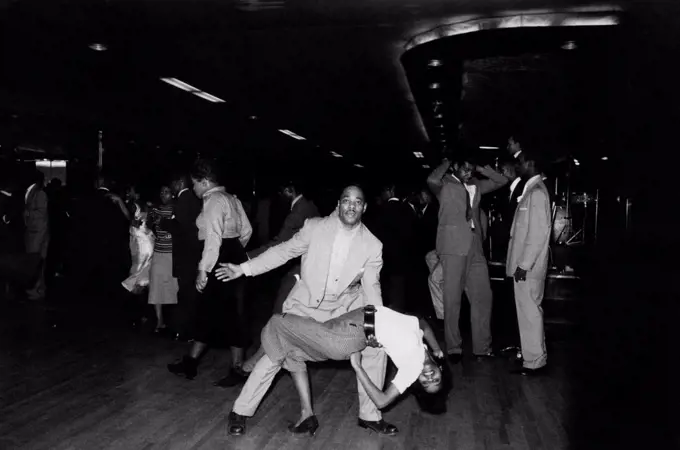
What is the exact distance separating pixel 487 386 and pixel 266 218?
307 inches

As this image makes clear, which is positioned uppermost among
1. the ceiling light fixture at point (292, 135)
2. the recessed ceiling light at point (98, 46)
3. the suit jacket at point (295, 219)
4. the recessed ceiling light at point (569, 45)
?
the recessed ceiling light at point (98, 46)

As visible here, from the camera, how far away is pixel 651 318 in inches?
176

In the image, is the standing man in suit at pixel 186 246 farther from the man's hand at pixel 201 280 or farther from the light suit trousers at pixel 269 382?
the light suit trousers at pixel 269 382

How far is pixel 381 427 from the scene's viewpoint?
4.20 m

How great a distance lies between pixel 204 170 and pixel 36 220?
517 centimetres

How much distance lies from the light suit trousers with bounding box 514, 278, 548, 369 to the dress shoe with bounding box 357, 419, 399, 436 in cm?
184

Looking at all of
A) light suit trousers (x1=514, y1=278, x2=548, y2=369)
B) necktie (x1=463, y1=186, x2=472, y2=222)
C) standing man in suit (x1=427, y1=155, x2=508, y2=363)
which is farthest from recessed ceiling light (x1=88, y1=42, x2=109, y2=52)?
light suit trousers (x1=514, y1=278, x2=548, y2=369)

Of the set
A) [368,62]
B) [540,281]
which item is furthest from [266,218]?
[540,281]

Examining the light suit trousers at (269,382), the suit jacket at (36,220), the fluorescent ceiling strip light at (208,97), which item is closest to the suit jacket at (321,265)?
the light suit trousers at (269,382)

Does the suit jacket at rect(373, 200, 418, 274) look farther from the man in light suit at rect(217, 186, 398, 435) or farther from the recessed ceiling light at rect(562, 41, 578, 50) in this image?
the man in light suit at rect(217, 186, 398, 435)

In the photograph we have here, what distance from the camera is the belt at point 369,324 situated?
147 inches

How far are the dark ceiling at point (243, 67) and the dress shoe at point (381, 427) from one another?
135 inches

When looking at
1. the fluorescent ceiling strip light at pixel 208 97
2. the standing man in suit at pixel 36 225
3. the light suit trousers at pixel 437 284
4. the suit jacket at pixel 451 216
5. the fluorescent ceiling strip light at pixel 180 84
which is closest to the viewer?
the suit jacket at pixel 451 216

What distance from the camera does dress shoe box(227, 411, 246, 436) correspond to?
4.10m
